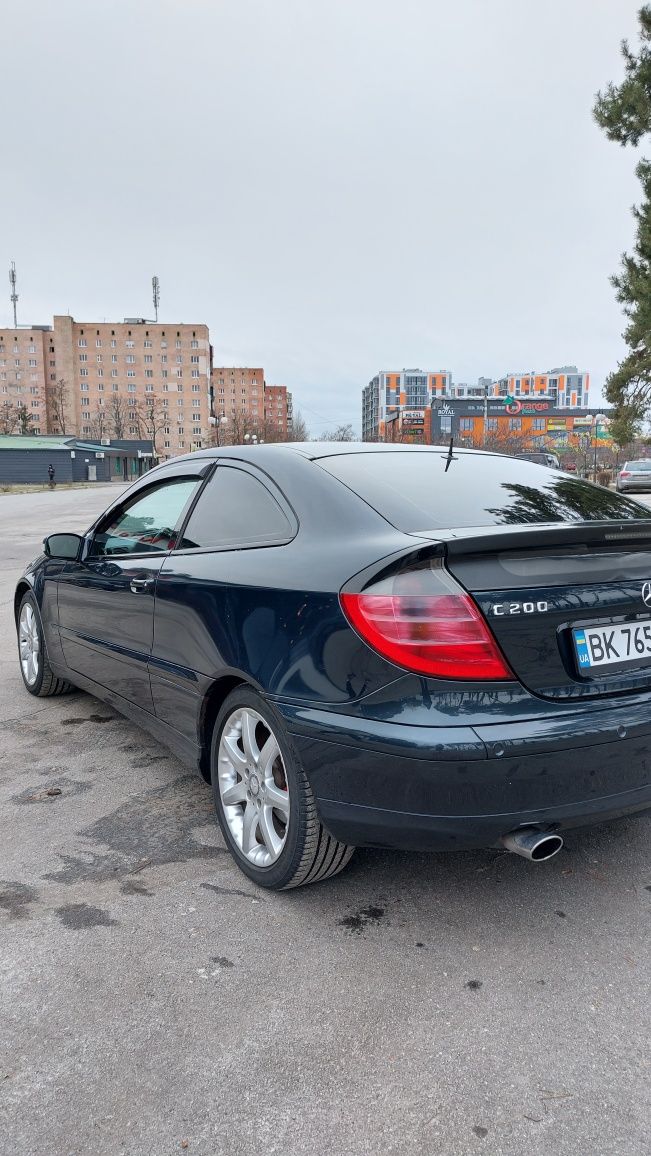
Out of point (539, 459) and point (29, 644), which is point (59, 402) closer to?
point (539, 459)

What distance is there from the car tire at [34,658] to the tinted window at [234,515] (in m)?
2.02

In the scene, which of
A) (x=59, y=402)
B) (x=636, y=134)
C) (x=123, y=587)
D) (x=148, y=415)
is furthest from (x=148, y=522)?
(x=148, y=415)

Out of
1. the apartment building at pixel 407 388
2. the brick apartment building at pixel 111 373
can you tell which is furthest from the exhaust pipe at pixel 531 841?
the apartment building at pixel 407 388

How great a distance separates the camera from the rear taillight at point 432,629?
7.13 feet

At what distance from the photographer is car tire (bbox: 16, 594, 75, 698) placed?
487 cm

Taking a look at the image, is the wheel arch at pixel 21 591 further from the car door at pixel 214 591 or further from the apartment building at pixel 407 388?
the apartment building at pixel 407 388

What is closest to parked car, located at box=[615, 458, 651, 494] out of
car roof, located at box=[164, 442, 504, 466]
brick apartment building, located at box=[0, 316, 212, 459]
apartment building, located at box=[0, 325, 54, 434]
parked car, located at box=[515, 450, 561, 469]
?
parked car, located at box=[515, 450, 561, 469]

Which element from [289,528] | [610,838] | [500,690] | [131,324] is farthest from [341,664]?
[131,324]

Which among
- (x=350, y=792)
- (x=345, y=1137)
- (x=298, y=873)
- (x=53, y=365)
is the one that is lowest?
(x=345, y=1137)

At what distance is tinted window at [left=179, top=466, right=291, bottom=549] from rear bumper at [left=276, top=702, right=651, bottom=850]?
30.9 inches

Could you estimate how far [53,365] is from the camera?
14050 centimetres

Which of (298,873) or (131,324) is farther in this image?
(131,324)

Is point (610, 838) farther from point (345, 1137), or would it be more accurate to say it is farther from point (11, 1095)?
point (11, 1095)

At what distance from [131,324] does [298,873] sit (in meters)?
146
